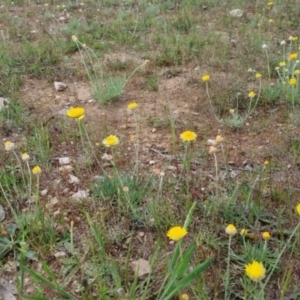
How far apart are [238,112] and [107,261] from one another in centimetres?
158

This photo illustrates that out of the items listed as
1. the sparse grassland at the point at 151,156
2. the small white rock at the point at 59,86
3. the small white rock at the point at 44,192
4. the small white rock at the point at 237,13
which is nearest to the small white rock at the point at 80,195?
the sparse grassland at the point at 151,156

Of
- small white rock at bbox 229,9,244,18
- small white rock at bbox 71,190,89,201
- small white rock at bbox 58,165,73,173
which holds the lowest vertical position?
small white rock at bbox 229,9,244,18

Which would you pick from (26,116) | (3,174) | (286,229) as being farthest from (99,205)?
(26,116)

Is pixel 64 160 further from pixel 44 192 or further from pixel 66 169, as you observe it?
pixel 44 192

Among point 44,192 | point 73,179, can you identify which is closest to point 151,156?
point 73,179

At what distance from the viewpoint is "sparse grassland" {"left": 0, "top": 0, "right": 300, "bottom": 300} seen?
186 cm

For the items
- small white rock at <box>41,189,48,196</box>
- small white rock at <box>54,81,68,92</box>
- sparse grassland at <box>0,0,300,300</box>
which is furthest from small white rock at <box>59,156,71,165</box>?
small white rock at <box>54,81,68,92</box>

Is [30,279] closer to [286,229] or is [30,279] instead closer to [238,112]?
[286,229]

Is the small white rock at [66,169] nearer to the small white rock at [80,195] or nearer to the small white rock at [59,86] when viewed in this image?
the small white rock at [80,195]

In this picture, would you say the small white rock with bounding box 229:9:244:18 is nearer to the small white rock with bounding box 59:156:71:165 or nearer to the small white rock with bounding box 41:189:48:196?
the small white rock with bounding box 59:156:71:165

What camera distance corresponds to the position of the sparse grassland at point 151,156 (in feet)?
6.10

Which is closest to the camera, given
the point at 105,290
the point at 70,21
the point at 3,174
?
the point at 105,290

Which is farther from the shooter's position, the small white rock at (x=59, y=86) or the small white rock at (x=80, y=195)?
the small white rock at (x=59, y=86)

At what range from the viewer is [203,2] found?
507cm
